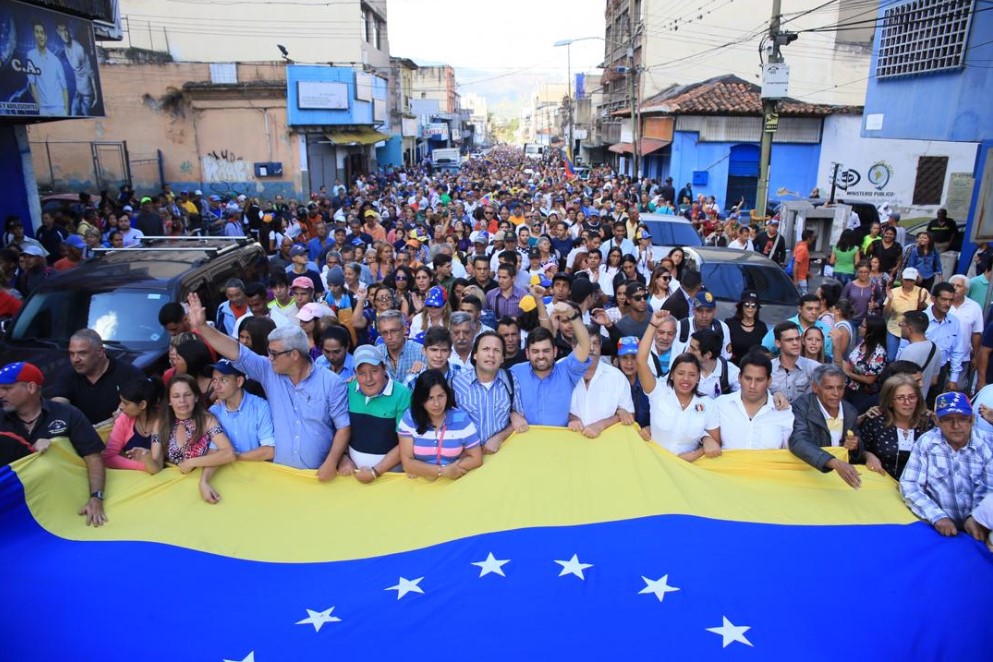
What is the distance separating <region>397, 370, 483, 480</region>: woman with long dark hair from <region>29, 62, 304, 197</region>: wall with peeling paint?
27.3m

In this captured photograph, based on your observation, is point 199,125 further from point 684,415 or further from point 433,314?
point 684,415

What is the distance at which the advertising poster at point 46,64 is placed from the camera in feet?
44.1

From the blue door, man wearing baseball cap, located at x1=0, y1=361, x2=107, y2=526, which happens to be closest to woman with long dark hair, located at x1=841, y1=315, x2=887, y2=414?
man wearing baseball cap, located at x1=0, y1=361, x2=107, y2=526

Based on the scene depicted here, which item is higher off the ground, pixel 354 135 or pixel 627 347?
pixel 354 135

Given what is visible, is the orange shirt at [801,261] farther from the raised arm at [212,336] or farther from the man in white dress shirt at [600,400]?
the raised arm at [212,336]

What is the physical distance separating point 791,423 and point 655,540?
1.48 m

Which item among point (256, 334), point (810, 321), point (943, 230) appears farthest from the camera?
point (943, 230)

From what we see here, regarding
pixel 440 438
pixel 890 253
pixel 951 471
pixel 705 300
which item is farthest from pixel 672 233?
pixel 440 438

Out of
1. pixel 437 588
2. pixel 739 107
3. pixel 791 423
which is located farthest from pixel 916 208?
pixel 437 588

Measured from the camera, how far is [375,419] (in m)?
5.00

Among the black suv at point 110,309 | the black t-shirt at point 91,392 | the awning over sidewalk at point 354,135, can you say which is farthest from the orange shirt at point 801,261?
the awning over sidewalk at point 354,135

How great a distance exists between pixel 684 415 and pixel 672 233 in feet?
35.0

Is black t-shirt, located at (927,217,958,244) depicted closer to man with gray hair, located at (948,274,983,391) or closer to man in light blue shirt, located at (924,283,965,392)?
man with gray hair, located at (948,274,983,391)

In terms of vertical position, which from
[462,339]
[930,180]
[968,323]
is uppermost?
[930,180]
